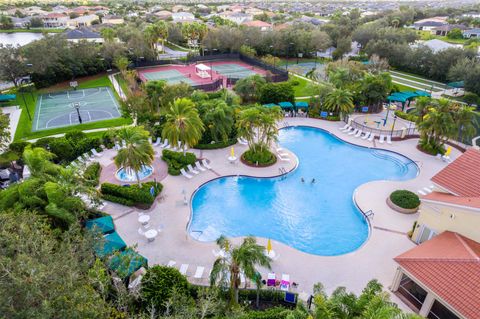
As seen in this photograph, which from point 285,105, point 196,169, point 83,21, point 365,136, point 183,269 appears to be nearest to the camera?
point 183,269

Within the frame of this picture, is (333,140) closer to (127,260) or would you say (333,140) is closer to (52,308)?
(127,260)

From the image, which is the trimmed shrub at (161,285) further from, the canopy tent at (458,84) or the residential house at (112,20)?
the residential house at (112,20)

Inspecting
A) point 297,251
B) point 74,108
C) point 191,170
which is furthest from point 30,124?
point 297,251

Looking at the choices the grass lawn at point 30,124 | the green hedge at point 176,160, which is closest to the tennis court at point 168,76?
the grass lawn at point 30,124

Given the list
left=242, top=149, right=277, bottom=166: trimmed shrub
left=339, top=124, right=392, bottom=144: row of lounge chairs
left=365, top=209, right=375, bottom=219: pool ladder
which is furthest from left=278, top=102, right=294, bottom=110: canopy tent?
left=365, top=209, right=375, bottom=219: pool ladder

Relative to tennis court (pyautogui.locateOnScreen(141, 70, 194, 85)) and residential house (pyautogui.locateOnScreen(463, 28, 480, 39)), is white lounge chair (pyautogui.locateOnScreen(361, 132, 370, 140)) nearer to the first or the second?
tennis court (pyautogui.locateOnScreen(141, 70, 194, 85))

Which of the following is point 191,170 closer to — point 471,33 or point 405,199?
point 405,199
